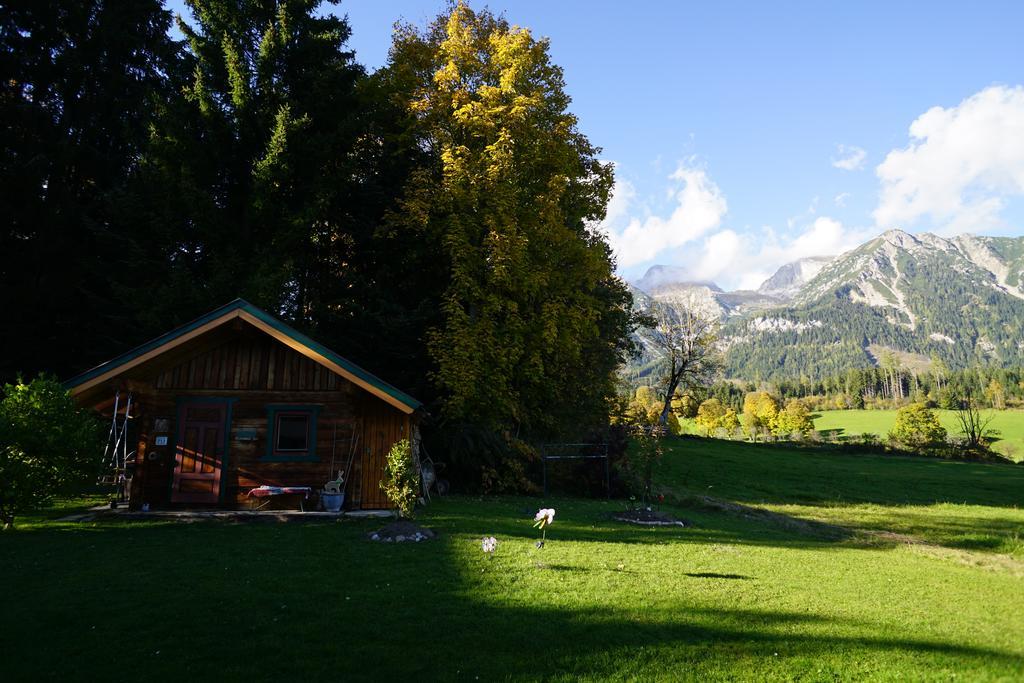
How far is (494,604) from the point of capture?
832 cm

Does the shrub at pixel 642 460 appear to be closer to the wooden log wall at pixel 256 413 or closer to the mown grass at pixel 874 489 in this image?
the mown grass at pixel 874 489

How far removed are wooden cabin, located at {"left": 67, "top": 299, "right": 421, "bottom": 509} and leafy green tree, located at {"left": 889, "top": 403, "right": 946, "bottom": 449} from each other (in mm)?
62679

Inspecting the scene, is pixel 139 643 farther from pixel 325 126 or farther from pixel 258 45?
pixel 258 45

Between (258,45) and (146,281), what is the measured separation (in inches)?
421

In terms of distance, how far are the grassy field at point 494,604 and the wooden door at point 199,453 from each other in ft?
5.82

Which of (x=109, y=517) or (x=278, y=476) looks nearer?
(x=109, y=517)

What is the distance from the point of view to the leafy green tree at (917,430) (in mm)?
58959

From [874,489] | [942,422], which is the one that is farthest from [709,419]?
[874,489]

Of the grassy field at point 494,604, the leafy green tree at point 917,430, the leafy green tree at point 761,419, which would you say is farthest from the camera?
the leafy green tree at point 761,419

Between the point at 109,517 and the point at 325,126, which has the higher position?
the point at 325,126

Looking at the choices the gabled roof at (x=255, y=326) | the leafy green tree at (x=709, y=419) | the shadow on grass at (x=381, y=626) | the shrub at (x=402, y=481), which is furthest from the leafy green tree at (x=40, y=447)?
the leafy green tree at (x=709, y=419)

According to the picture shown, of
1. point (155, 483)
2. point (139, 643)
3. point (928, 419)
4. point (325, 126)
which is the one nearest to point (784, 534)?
point (139, 643)

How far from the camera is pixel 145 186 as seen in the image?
21.7m

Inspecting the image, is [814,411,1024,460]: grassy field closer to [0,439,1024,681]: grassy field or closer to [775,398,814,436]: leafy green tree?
[775,398,814,436]: leafy green tree
